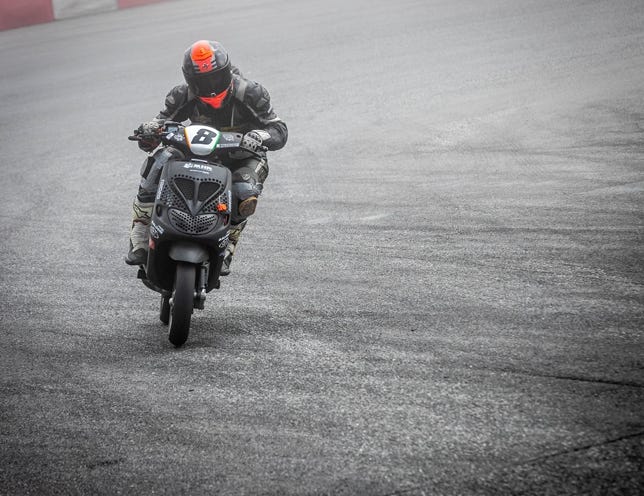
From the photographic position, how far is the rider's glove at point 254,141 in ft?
19.6

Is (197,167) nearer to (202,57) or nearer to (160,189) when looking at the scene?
(160,189)

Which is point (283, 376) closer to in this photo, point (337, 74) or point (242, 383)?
point (242, 383)

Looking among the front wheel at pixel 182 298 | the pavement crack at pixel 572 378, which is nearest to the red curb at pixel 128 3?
the front wheel at pixel 182 298

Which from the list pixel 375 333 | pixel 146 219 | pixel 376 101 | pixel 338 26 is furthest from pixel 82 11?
pixel 375 333

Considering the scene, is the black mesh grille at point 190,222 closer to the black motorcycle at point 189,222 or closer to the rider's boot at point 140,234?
the black motorcycle at point 189,222

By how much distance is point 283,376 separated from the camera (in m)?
5.02

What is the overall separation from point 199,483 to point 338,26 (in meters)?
16.3

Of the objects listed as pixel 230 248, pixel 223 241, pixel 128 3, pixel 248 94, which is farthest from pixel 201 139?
pixel 128 3

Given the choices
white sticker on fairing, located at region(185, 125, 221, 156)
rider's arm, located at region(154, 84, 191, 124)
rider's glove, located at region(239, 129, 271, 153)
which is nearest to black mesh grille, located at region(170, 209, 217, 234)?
white sticker on fairing, located at region(185, 125, 221, 156)

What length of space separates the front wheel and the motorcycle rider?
705mm

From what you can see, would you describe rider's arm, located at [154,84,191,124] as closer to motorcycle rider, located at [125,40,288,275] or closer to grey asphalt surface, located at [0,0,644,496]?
motorcycle rider, located at [125,40,288,275]

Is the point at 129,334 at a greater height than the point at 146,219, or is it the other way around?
the point at 146,219

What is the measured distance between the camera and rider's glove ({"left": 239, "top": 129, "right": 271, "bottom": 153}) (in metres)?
5.96

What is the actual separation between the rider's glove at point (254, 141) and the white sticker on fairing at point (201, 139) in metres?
0.19
